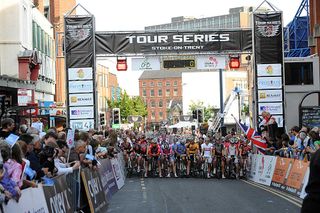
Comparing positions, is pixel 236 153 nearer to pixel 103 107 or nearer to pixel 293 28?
pixel 293 28

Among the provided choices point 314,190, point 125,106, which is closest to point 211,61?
point 314,190

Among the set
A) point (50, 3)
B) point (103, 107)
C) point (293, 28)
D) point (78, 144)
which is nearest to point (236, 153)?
point (78, 144)

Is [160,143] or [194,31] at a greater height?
[194,31]

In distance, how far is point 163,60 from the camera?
93.8 ft

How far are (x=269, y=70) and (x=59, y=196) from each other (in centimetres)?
1874

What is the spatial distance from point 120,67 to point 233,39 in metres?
5.19

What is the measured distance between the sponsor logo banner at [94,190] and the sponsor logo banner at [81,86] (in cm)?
1178

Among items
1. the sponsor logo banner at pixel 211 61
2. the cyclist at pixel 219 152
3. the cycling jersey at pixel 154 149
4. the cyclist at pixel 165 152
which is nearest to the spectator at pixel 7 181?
the cyclist at pixel 219 152

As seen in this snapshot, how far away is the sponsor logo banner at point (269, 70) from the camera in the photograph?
2752 cm

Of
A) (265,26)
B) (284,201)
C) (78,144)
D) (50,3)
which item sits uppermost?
(50,3)

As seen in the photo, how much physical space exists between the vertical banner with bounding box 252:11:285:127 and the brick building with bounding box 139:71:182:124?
145 m

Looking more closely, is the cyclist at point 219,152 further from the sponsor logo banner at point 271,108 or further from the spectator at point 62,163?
the spectator at point 62,163

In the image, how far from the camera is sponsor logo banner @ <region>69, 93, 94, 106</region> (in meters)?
26.9

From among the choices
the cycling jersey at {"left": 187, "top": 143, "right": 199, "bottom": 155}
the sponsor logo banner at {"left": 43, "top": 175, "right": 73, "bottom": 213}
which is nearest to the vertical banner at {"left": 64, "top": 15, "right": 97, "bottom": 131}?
the cycling jersey at {"left": 187, "top": 143, "right": 199, "bottom": 155}
